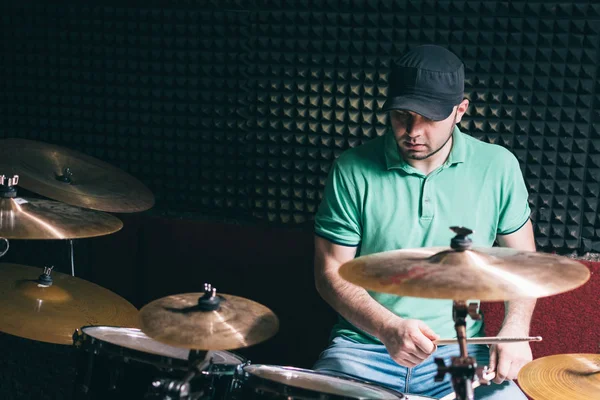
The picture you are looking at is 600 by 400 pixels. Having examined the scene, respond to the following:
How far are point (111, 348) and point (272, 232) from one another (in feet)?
3.93

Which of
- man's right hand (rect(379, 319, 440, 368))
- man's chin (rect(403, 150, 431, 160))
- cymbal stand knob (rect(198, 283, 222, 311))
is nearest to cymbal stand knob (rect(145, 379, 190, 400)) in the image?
cymbal stand knob (rect(198, 283, 222, 311))

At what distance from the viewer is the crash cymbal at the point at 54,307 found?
2961mm

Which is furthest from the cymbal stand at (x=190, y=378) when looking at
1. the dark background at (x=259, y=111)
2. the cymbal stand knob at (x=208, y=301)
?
the dark background at (x=259, y=111)

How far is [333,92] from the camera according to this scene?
3.58 metres

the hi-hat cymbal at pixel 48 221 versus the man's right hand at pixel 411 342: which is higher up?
the hi-hat cymbal at pixel 48 221

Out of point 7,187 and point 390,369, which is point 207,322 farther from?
point 7,187

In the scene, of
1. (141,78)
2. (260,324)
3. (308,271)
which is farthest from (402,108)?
(141,78)

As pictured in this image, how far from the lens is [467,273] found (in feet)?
6.88

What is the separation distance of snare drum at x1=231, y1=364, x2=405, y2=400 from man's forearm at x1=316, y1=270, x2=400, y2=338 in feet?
0.82

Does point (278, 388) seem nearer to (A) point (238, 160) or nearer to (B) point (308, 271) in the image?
(B) point (308, 271)

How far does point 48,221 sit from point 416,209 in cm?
129

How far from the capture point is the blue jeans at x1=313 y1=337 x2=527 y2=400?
280 cm

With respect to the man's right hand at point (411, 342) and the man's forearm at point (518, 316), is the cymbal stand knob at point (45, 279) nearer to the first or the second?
the man's right hand at point (411, 342)

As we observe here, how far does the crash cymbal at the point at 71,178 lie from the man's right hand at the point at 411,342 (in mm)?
1249
